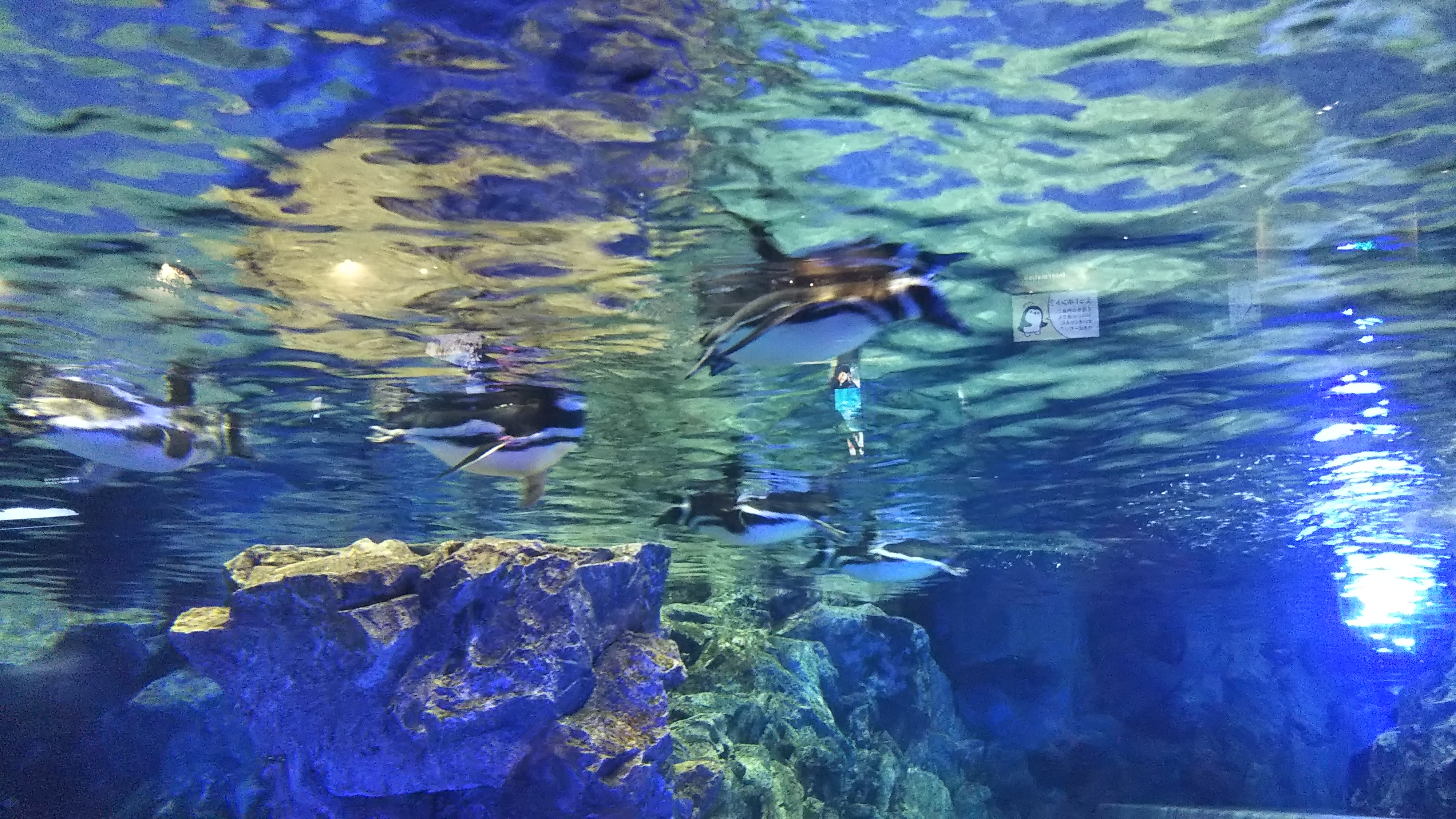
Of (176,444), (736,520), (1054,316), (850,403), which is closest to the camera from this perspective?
(1054,316)

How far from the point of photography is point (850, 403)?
12.8m

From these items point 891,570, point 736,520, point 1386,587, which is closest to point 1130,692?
→ point 1386,587

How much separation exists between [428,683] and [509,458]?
10.7 ft

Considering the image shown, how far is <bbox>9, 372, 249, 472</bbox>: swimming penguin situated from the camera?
1077 cm

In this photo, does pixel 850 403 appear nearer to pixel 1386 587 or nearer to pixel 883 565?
pixel 883 565

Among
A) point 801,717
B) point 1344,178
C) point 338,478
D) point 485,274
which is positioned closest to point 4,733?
point 338,478

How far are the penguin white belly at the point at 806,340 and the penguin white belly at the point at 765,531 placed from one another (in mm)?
5039

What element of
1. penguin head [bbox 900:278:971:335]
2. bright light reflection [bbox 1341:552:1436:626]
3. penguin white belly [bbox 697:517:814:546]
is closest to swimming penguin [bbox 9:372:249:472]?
penguin white belly [bbox 697:517:814:546]

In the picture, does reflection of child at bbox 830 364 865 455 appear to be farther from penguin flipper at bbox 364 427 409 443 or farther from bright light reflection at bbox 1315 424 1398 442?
bright light reflection at bbox 1315 424 1398 442

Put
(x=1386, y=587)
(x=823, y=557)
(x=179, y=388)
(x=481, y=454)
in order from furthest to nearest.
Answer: (x=1386, y=587) < (x=823, y=557) < (x=179, y=388) < (x=481, y=454)

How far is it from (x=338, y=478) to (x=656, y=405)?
728 centimetres

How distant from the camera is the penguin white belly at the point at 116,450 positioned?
10.6 meters

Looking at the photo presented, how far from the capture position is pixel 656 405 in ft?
40.8

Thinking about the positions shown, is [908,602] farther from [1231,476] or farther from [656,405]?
[656,405]
